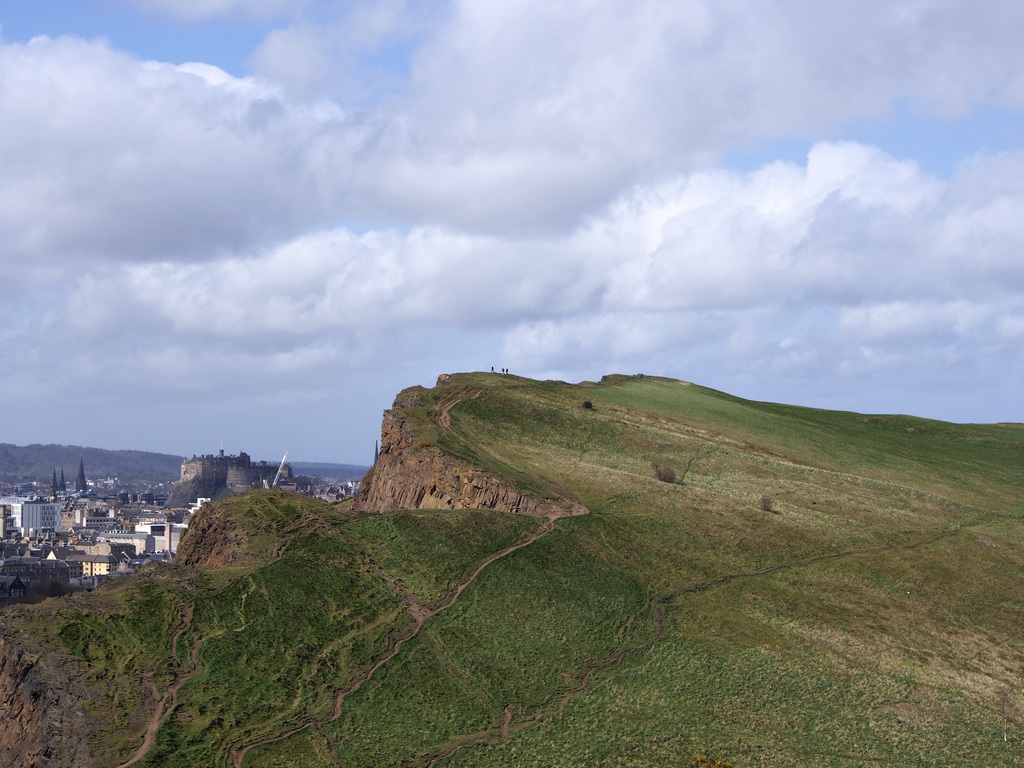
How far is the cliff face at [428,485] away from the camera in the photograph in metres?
67.4

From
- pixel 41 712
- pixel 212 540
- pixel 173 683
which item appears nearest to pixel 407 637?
pixel 173 683

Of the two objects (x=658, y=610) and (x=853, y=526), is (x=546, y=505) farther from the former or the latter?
(x=853, y=526)

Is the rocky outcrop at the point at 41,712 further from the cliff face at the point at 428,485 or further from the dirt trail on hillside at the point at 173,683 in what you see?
the cliff face at the point at 428,485

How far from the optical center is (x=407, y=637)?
48.1m

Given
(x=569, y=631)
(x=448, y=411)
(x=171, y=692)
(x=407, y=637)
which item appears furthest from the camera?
(x=448, y=411)

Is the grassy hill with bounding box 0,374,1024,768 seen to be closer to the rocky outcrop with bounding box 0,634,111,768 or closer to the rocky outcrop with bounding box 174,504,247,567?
the rocky outcrop with bounding box 174,504,247,567

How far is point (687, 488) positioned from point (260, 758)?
46930mm

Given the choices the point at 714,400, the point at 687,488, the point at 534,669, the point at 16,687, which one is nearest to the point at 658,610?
the point at 534,669

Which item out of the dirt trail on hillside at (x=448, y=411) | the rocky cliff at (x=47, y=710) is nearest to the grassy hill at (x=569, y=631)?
the rocky cliff at (x=47, y=710)

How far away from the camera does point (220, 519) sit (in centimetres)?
5788

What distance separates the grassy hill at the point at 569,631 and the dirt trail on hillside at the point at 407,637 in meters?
0.14

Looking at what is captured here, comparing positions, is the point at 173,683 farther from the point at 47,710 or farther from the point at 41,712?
the point at 41,712

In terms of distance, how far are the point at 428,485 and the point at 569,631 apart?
22442 mm

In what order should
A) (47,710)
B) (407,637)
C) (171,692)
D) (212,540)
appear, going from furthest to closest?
(212,540)
(407,637)
(171,692)
(47,710)
